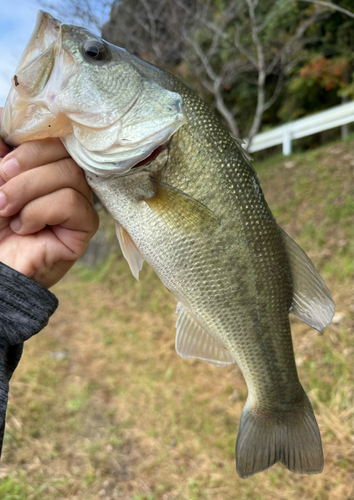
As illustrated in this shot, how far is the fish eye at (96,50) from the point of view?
133cm

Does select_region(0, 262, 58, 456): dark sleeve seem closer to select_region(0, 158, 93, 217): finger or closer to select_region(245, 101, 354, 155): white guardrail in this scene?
select_region(0, 158, 93, 217): finger

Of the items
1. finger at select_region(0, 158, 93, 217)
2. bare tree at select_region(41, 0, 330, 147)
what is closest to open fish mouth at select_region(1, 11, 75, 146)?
finger at select_region(0, 158, 93, 217)

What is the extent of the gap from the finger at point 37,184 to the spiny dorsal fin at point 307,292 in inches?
35.7

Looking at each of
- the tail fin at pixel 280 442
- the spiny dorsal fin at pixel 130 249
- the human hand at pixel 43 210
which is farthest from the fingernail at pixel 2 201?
the tail fin at pixel 280 442

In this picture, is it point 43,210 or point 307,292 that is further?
point 307,292

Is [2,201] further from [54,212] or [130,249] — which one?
[130,249]

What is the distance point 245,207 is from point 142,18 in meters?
8.48

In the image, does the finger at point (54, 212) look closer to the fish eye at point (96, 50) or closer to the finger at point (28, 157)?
the finger at point (28, 157)

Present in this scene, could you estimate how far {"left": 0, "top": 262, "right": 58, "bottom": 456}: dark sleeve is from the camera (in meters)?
1.32

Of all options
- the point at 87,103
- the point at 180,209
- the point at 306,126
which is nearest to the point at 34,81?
the point at 87,103

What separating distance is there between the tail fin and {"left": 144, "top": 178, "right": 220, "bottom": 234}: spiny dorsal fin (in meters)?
0.90

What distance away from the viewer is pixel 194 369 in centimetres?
471

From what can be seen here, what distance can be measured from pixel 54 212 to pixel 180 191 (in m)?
0.49

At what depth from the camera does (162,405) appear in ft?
14.1
